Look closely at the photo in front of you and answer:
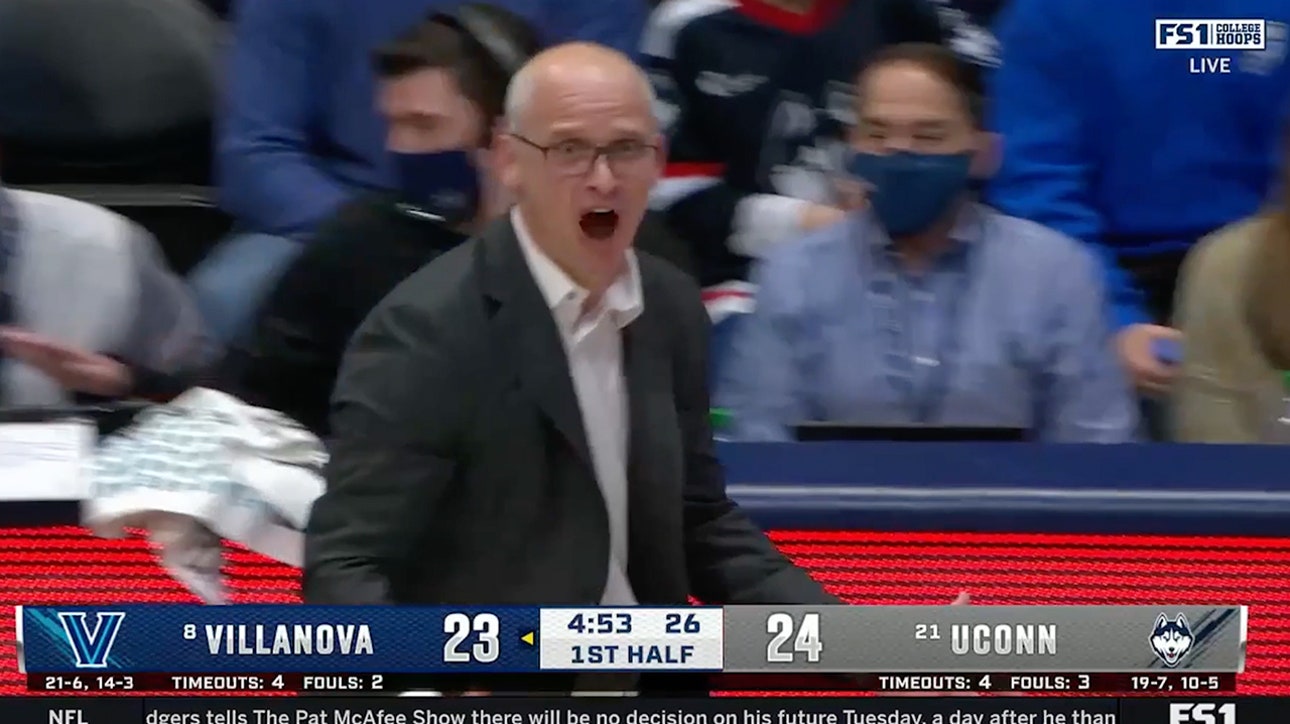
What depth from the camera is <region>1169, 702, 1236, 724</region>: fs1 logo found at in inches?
75.5

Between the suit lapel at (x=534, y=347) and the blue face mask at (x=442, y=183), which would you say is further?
the blue face mask at (x=442, y=183)

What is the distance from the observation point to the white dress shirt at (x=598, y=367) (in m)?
1.82

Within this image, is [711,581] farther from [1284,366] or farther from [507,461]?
[1284,366]

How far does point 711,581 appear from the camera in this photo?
1.88 metres

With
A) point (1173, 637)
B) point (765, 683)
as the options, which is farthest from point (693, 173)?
point (1173, 637)

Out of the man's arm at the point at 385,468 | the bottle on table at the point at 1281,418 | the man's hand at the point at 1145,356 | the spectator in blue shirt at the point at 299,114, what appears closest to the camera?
the man's arm at the point at 385,468

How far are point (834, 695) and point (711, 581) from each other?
0.16 metres

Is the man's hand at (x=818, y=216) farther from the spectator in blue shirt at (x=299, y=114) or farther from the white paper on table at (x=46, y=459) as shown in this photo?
the white paper on table at (x=46, y=459)

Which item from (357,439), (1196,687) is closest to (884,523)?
(1196,687)

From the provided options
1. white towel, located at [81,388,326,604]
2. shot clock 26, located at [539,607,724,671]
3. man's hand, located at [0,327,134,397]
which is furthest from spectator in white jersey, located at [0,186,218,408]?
shot clock 26, located at [539,607,724,671]

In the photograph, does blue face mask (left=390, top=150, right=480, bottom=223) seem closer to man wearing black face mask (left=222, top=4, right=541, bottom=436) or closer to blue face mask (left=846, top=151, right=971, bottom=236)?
man wearing black face mask (left=222, top=4, right=541, bottom=436)

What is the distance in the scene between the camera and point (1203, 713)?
6.30 feet

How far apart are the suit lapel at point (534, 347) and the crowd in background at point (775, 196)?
13cm

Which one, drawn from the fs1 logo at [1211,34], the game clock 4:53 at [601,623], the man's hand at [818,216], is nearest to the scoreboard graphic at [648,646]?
the game clock 4:53 at [601,623]
